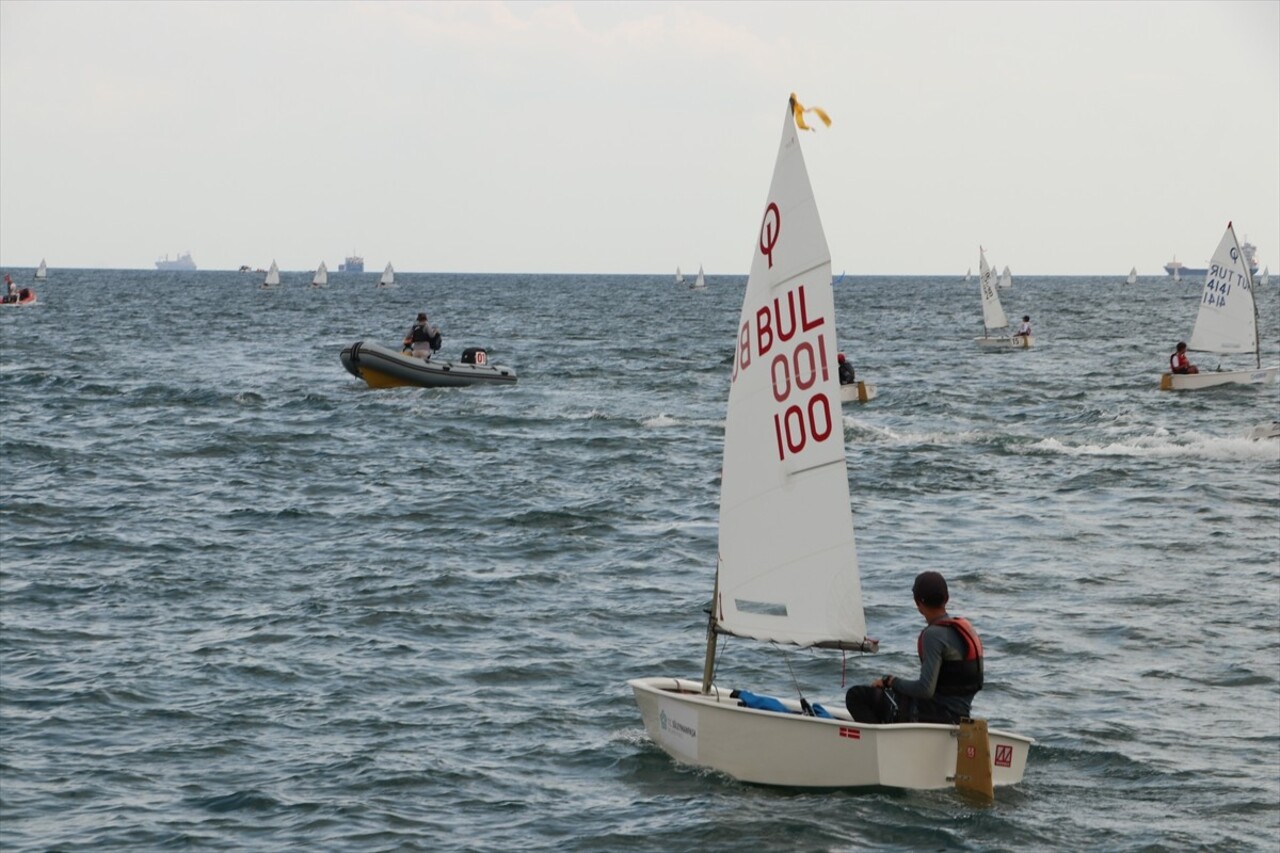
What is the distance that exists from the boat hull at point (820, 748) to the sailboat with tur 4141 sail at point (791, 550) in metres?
0.01

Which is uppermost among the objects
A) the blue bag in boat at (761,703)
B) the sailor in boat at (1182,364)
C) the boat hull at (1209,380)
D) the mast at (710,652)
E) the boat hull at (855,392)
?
the sailor in boat at (1182,364)

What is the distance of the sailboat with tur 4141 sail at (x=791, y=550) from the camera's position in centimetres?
1212

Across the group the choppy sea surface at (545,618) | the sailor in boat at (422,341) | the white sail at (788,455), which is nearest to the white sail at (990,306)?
the choppy sea surface at (545,618)

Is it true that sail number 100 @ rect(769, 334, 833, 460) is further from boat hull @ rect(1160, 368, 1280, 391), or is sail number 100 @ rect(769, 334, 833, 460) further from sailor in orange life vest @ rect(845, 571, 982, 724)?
boat hull @ rect(1160, 368, 1280, 391)

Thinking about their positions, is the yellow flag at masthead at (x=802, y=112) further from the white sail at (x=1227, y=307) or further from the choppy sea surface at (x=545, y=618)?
the white sail at (x=1227, y=307)

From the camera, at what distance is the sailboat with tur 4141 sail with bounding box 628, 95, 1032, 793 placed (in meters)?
12.1

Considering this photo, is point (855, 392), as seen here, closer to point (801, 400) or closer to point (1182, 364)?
point (1182, 364)

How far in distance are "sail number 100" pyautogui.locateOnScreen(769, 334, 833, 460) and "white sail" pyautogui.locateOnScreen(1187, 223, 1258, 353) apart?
3831 centimetres

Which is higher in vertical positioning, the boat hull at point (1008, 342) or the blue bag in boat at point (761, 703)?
the boat hull at point (1008, 342)

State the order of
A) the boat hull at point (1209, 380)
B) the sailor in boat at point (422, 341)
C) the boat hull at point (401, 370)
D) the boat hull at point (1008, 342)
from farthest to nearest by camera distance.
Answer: the boat hull at point (1008, 342), the boat hull at point (1209, 380), the sailor in boat at point (422, 341), the boat hull at point (401, 370)

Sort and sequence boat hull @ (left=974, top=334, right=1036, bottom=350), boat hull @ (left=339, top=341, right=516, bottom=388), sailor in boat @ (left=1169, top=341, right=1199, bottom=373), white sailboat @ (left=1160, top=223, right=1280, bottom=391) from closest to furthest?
boat hull @ (left=339, top=341, right=516, bottom=388) → sailor in boat @ (left=1169, top=341, right=1199, bottom=373) → white sailboat @ (left=1160, top=223, right=1280, bottom=391) → boat hull @ (left=974, top=334, right=1036, bottom=350)

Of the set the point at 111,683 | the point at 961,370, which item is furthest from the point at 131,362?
the point at 111,683

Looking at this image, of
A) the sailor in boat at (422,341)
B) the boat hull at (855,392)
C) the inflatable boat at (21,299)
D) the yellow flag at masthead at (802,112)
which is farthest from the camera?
the inflatable boat at (21,299)

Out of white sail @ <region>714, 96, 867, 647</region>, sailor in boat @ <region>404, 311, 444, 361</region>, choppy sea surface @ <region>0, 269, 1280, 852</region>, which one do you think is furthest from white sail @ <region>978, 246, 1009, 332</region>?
white sail @ <region>714, 96, 867, 647</region>
